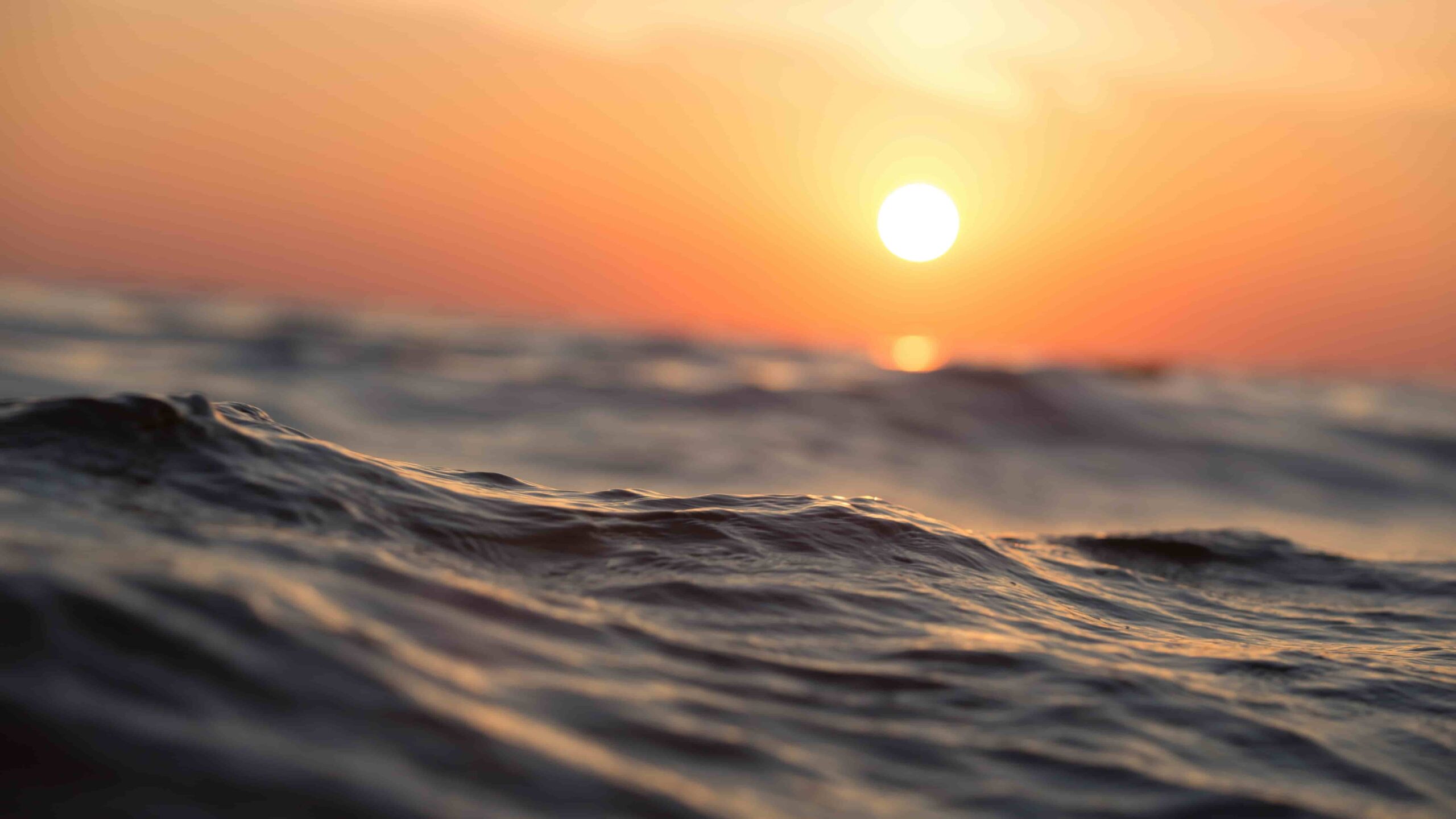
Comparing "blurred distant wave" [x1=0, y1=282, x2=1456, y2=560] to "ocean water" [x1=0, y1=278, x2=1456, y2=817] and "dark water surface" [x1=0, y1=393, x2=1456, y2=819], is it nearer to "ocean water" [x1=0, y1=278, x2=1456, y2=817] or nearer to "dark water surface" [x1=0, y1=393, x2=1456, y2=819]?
"ocean water" [x1=0, y1=278, x2=1456, y2=817]

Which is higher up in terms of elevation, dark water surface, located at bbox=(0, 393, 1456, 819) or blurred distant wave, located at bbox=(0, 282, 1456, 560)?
blurred distant wave, located at bbox=(0, 282, 1456, 560)

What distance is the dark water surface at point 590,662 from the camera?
1769 mm

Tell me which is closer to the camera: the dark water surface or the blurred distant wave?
the dark water surface

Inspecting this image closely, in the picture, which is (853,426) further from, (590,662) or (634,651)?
(590,662)

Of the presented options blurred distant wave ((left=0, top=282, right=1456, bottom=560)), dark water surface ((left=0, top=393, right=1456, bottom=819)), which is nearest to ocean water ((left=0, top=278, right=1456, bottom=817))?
dark water surface ((left=0, top=393, right=1456, bottom=819))

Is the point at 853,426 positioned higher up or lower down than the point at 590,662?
higher up

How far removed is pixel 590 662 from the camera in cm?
242

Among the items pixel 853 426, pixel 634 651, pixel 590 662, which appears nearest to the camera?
pixel 590 662

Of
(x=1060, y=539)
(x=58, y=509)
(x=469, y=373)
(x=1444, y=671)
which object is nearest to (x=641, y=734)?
(x=58, y=509)

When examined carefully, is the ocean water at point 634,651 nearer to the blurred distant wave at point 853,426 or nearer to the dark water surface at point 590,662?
the dark water surface at point 590,662

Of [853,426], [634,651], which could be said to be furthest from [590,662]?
[853,426]

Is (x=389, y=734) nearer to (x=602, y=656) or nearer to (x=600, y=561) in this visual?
(x=602, y=656)

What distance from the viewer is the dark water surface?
177 centimetres

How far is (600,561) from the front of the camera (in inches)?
133
